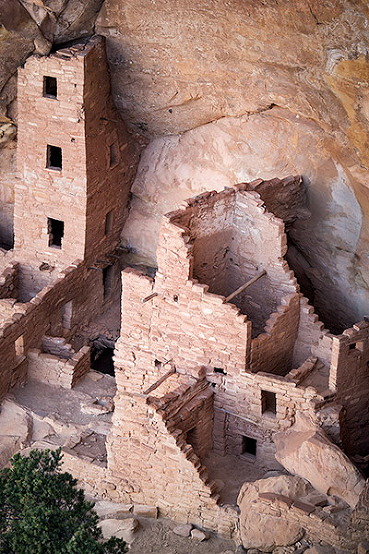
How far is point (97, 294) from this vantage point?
79.7 ft

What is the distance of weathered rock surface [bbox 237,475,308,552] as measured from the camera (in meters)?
17.7

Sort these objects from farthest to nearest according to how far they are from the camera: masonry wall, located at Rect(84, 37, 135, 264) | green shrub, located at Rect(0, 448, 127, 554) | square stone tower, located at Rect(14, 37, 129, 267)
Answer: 1. masonry wall, located at Rect(84, 37, 135, 264)
2. square stone tower, located at Rect(14, 37, 129, 267)
3. green shrub, located at Rect(0, 448, 127, 554)

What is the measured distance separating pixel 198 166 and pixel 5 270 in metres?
4.06

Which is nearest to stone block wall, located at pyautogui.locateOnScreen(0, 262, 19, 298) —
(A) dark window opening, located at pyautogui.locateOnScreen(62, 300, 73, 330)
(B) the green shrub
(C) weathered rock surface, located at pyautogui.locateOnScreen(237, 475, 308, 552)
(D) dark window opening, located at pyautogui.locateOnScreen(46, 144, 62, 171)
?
(A) dark window opening, located at pyautogui.locateOnScreen(62, 300, 73, 330)

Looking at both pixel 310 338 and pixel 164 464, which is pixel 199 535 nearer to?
pixel 164 464

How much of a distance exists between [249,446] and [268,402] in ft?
2.67

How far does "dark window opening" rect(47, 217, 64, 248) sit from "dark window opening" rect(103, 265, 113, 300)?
3.48 ft

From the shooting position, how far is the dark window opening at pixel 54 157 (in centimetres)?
2314

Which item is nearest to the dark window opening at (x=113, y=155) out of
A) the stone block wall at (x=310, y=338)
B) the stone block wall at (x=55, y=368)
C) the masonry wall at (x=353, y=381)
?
the stone block wall at (x=55, y=368)

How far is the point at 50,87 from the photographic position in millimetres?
22875

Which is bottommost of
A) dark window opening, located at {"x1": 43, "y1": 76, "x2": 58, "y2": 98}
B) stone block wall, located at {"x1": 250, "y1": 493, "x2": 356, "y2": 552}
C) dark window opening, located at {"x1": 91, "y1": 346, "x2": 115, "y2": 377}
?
dark window opening, located at {"x1": 91, "y1": 346, "x2": 115, "y2": 377}

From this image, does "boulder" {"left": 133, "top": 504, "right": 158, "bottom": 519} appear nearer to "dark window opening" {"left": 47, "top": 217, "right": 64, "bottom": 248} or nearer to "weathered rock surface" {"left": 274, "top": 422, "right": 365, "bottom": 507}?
"weathered rock surface" {"left": 274, "top": 422, "right": 365, "bottom": 507}

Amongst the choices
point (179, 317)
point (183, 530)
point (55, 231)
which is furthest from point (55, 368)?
point (183, 530)

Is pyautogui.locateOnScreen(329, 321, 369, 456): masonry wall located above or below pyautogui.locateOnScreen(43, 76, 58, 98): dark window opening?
below
